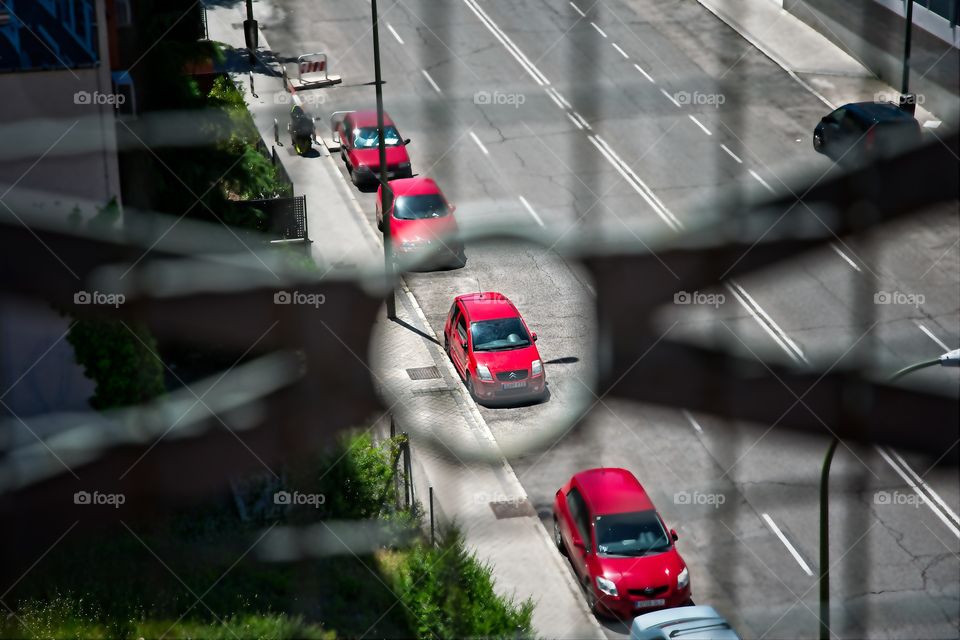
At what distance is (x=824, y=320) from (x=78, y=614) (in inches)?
572

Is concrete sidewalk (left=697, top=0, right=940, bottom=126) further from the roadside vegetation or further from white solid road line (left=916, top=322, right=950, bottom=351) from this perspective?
the roadside vegetation

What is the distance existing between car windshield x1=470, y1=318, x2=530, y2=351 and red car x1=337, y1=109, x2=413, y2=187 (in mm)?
7778

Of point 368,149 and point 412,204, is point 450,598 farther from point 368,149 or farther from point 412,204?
point 368,149

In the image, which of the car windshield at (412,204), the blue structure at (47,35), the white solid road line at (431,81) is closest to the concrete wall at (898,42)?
the blue structure at (47,35)

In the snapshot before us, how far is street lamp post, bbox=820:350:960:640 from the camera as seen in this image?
2.45m

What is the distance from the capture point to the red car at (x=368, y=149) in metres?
29.9

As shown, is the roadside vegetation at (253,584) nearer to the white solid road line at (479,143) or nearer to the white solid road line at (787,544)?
the white solid road line at (787,544)

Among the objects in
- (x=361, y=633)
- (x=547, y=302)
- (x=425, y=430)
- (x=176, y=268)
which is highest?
(x=176, y=268)

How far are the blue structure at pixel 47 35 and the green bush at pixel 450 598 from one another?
506 centimetres

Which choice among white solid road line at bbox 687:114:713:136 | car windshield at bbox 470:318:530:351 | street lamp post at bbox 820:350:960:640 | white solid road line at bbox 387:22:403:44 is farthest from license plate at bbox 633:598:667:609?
white solid road line at bbox 387:22:403:44

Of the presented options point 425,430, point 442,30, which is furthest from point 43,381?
point 442,30

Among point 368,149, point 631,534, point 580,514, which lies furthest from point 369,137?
point 631,534

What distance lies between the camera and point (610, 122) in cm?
3238

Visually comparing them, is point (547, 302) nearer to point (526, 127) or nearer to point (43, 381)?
point (526, 127)
